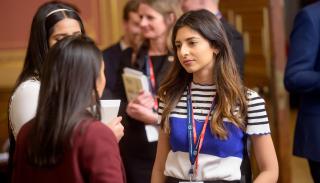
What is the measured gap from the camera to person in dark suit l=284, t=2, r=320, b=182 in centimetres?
249

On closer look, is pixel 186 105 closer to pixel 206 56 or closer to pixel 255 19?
pixel 206 56

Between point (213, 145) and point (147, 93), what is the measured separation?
954mm

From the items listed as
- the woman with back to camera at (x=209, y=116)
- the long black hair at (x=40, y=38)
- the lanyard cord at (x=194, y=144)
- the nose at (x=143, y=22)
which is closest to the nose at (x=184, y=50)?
the woman with back to camera at (x=209, y=116)

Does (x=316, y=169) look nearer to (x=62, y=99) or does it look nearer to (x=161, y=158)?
(x=161, y=158)

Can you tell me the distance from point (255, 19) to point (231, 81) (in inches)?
73.8

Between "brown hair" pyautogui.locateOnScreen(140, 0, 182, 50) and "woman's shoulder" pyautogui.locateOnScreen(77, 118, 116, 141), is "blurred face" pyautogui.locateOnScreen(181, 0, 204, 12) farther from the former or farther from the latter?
"woman's shoulder" pyautogui.locateOnScreen(77, 118, 116, 141)

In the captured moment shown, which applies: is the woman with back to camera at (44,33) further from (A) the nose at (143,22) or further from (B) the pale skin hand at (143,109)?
(A) the nose at (143,22)

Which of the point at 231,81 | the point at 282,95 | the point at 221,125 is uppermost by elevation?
the point at 231,81

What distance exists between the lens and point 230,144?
6.15 feet

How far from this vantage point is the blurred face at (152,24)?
297 centimetres

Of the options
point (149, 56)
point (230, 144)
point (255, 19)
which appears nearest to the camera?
point (230, 144)

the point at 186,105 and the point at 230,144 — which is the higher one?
the point at 186,105

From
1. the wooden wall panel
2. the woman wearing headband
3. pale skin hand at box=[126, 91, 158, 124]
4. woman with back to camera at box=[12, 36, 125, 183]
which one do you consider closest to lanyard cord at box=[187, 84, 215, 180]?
woman with back to camera at box=[12, 36, 125, 183]

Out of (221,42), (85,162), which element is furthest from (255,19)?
(85,162)
